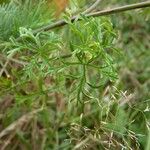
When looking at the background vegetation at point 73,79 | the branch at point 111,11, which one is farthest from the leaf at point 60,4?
the branch at point 111,11

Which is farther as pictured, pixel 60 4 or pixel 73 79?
pixel 60 4

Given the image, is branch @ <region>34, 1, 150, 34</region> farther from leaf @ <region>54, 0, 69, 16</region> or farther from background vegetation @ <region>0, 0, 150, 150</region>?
leaf @ <region>54, 0, 69, 16</region>

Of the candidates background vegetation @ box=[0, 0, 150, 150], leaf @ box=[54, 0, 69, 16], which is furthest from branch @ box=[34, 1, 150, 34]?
leaf @ box=[54, 0, 69, 16]

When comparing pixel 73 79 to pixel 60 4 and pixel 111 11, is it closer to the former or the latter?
pixel 111 11

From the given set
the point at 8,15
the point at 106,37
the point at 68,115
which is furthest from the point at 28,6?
the point at 68,115

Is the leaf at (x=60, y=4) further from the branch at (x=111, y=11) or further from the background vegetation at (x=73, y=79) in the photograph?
the branch at (x=111, y=11)

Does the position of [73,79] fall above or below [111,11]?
below

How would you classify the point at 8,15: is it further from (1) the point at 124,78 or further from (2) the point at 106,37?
(1) the point at 124,78

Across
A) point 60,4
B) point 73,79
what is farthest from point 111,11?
point 60,4
